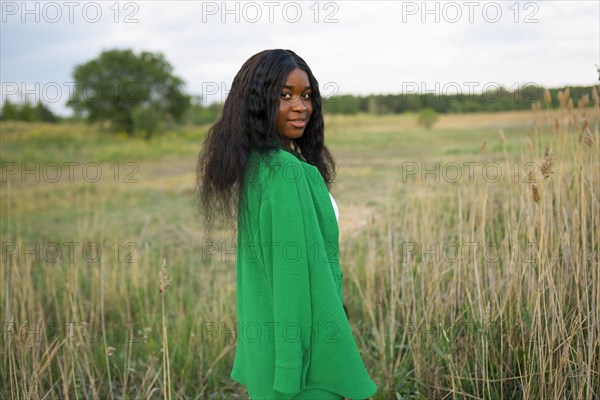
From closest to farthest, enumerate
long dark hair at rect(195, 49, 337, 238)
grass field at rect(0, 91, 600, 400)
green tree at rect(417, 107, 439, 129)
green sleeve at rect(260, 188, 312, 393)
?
green sleeve at rect(260, 188, 312, 393) → long dark hair at rect(195, 49, 337, 238) → grass field at rect(0, 91, 600, 400) → green tree at rect(417, 107, 439, 129)

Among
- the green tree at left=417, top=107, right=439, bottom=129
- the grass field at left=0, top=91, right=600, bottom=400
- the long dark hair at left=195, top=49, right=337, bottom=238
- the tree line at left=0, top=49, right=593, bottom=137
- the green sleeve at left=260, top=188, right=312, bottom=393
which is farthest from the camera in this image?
the tree line at left=0, top=49, right=593, bottom=137

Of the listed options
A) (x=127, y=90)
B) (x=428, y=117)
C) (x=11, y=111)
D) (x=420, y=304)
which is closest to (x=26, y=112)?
(x=11, y=111)

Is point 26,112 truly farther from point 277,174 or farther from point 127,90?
point 277,174

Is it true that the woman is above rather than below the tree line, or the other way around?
below

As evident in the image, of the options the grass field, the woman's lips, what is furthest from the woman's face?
the grass field

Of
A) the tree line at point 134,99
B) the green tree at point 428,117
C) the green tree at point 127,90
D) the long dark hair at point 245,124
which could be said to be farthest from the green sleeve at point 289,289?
the green tree at point 127,90

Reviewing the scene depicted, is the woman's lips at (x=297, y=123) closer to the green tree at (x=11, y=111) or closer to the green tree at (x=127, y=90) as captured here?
the green tree at (x=127, y=90)

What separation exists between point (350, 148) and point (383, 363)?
37.8ft

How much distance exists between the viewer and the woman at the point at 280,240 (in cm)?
133

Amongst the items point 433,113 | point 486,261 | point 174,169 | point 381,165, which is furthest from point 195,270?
point 433,113

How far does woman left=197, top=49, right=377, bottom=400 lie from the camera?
1.33 m

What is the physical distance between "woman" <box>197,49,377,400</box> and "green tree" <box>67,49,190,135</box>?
2113 cm

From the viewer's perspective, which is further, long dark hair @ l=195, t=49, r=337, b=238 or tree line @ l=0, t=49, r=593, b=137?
tree line @ l=0, t=49, r=593, b=137

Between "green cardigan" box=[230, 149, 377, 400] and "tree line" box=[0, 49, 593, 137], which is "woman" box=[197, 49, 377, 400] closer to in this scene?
"green cardigan" box=[230, 149, 377, 400]
